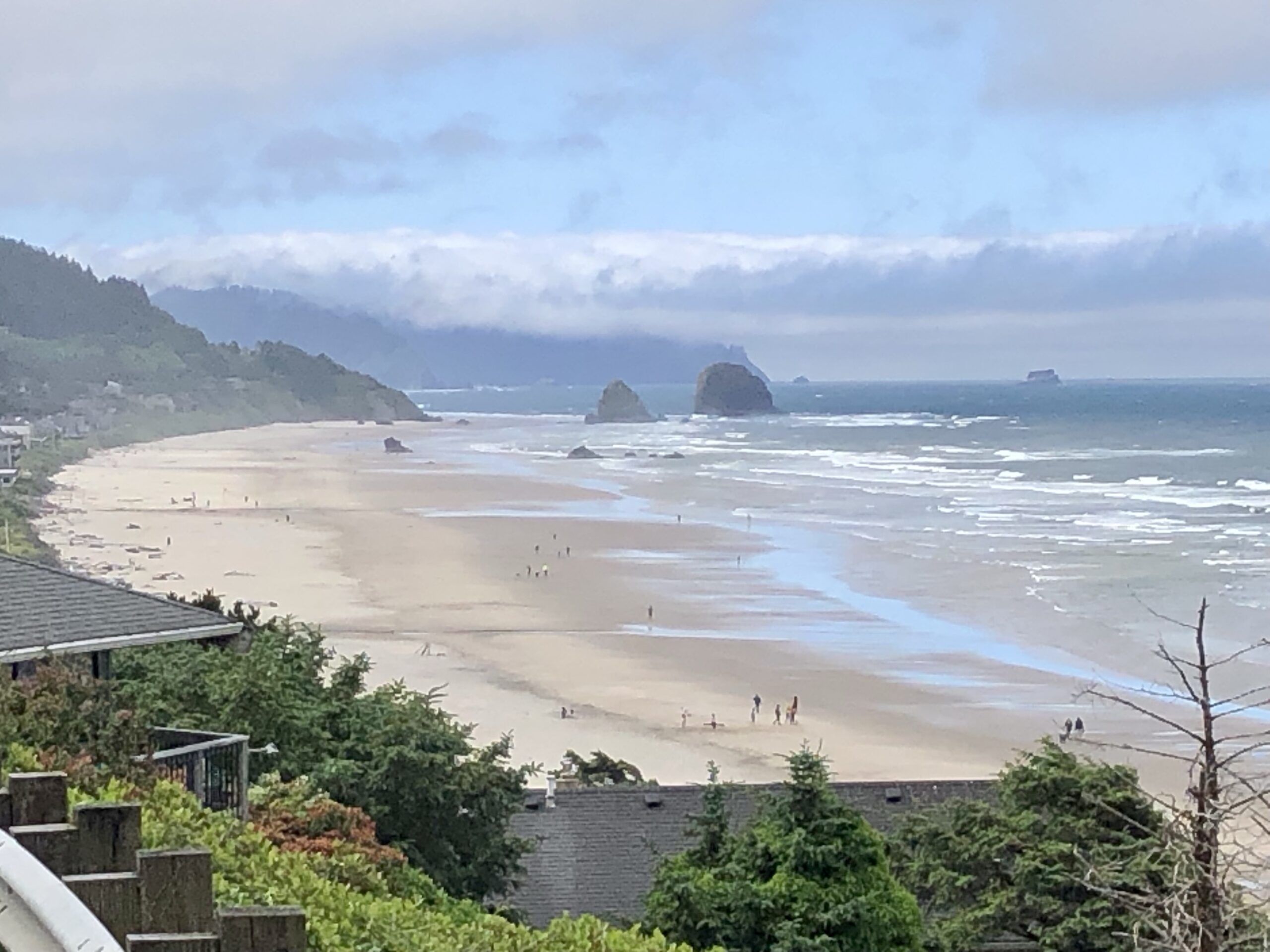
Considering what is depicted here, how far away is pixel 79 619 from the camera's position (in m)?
11.3

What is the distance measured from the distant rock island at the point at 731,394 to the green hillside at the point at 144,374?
3158 centimetres

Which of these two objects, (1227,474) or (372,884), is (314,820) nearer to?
(372,884)

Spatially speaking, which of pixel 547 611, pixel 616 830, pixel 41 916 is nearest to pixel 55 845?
pixel 41 916

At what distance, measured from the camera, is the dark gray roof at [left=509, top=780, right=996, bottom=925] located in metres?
14.5

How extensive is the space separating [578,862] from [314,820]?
6295 mm

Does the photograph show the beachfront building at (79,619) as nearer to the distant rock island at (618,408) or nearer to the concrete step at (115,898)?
the concrete step at (115,898)

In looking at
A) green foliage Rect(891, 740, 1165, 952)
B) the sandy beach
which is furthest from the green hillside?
green foliage Rect(891, 740, 1165, 952)

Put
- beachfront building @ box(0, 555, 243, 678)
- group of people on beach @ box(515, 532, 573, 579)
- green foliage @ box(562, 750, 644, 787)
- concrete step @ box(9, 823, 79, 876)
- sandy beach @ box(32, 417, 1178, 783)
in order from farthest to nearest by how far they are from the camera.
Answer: group of people on beach @ box(515, 532, 573, 579) < sandy beach @ box(32, 417, 1178, 783) < green foliage @ box(562, 750, 644, 787) < beachfront building @ box(0, 555, 243, 678) < concrete step @ box(9, 823, 79, 876)

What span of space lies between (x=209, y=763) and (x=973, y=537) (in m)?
43.1

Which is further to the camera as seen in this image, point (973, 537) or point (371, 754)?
point (973, 537)

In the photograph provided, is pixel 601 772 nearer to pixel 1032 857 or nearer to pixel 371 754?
pixel 371 754

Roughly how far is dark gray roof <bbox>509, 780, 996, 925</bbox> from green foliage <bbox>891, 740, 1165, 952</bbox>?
182cm

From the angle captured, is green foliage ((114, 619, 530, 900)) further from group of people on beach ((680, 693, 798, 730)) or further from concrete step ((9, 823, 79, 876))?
group of people on beach ((680, 693, 798, 730))

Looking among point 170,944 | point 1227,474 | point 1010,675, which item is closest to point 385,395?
point 1227,474
